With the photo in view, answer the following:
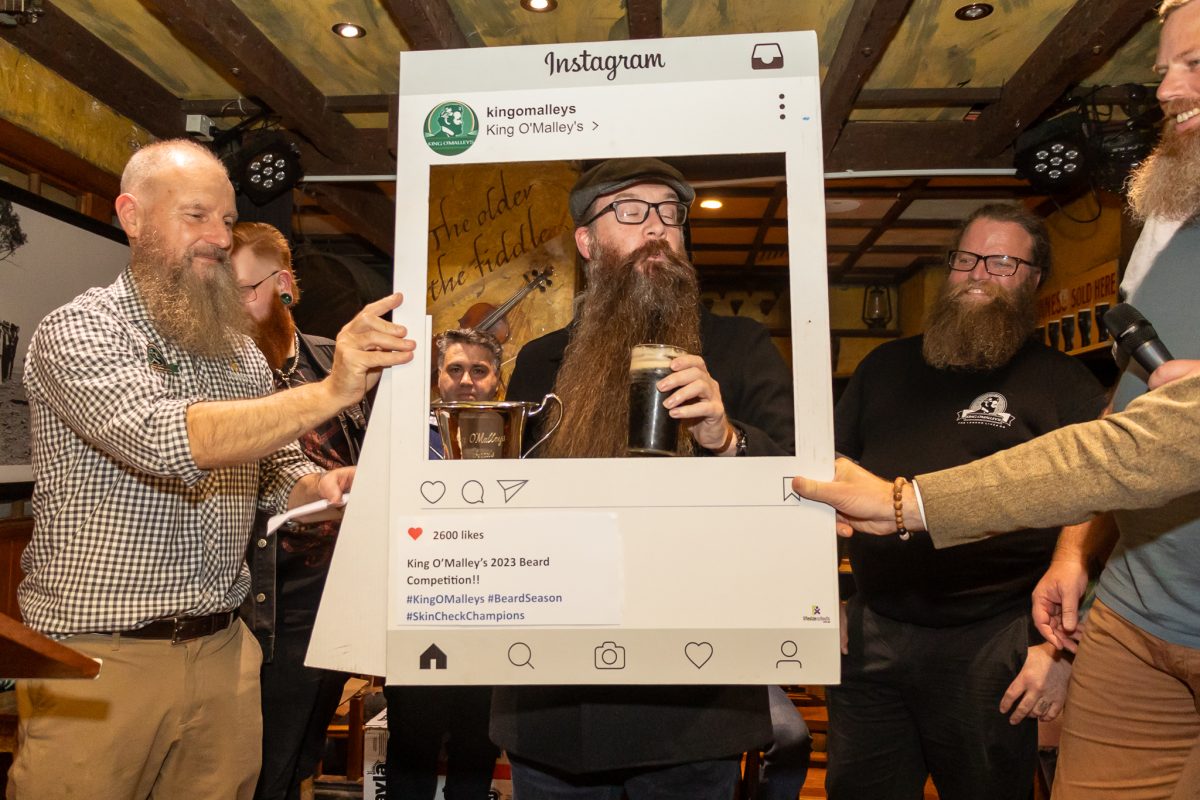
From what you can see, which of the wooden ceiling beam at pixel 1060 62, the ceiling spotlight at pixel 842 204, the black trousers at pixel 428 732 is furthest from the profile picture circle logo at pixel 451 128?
the ceiling spotlight at pixel 842 204

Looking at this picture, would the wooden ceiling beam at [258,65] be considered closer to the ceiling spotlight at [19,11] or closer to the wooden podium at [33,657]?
the ceiling spotlight at [19,11]

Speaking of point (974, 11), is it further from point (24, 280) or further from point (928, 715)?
point (24, 280)

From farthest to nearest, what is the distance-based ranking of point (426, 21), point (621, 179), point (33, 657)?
point (426, 21)
point (621, 179)
point (33, 657)

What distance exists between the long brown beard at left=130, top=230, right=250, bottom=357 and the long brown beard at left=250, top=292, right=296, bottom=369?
2.15 ft

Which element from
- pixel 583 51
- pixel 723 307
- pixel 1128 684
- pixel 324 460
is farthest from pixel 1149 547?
pixel 324 460

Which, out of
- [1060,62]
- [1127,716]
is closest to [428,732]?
[1127,716]

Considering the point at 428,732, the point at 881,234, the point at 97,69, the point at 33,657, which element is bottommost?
the point at 428,732

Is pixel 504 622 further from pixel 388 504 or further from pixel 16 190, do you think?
pixel 16 190

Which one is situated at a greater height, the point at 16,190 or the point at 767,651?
the point at 16,190

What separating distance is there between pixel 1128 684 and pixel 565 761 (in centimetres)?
99

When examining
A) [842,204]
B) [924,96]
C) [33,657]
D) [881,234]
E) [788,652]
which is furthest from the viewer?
[881,234]

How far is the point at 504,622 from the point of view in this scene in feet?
4.31

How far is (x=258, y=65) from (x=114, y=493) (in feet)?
10.1

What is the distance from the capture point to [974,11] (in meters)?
3.91
